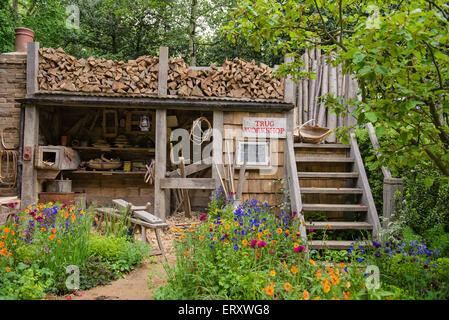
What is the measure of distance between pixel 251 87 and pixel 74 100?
3.38 metres

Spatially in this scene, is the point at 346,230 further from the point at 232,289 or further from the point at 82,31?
the point at 82,31

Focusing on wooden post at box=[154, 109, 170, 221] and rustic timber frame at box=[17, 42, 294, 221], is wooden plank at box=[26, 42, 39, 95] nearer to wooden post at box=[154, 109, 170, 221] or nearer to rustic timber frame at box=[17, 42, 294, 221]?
rustic timber frame at box=[17, 42, 294, 221]

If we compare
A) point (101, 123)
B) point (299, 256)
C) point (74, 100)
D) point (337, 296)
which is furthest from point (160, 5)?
point (337, 296)

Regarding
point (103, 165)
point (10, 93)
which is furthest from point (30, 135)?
point (103, 165)

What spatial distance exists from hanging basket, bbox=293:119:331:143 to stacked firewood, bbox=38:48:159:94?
113 inches

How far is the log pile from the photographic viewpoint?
6.48 metres

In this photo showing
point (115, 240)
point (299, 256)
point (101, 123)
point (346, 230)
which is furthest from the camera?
point (101, 123)

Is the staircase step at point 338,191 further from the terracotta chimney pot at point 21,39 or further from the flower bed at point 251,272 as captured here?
the terracotta chimney pot at point 21,39

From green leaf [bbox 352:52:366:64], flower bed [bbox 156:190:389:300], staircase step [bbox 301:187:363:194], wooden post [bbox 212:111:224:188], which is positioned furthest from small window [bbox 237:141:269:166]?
green leaf [bbox 352:52:366:64]

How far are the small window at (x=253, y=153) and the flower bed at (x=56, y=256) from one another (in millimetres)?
2787

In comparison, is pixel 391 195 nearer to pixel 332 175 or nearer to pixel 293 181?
pixel 332 175

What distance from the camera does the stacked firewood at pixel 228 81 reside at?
21.7 ft

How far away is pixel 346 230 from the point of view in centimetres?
546

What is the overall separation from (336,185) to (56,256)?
4.60 meters
